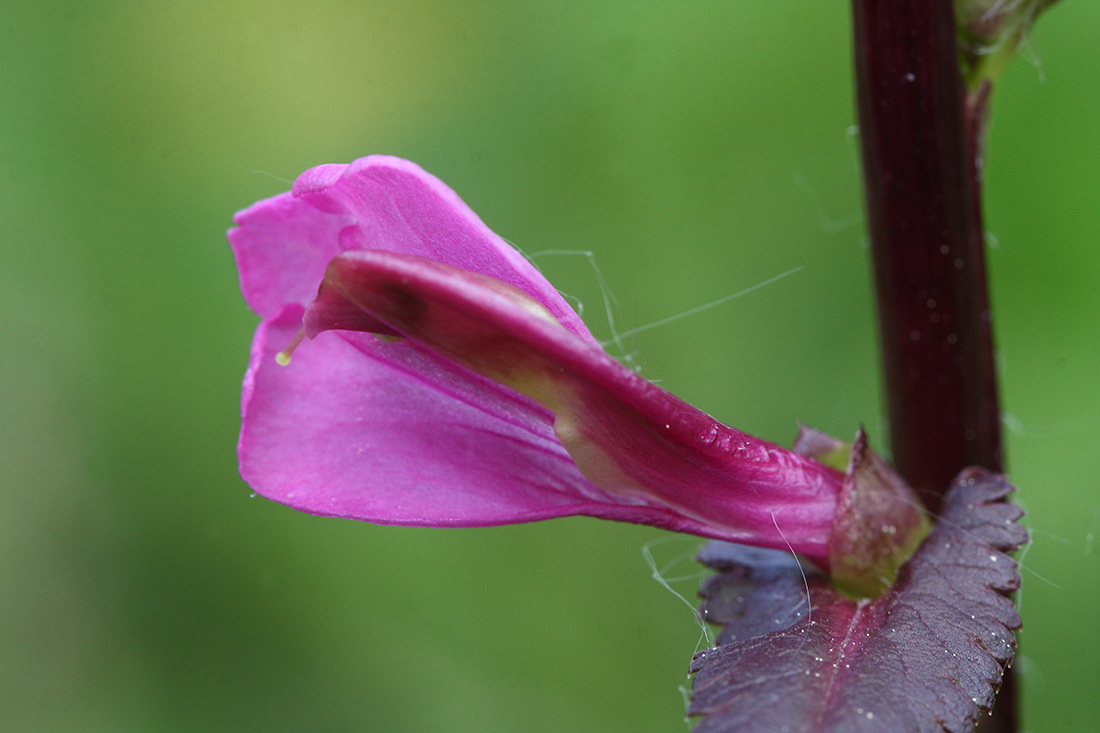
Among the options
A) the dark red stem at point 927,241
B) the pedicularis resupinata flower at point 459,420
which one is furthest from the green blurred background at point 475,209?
the pedicularis resupinata flower at point 459,420

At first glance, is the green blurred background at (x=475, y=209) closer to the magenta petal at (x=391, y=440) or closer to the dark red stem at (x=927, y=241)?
the dark red stem at (x=927, y=241)

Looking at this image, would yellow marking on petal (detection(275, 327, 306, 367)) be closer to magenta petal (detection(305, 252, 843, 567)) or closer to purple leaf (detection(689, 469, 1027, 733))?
magenta petal (detection(305, 252, 843, 567))

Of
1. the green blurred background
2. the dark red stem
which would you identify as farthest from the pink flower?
the green blurred background

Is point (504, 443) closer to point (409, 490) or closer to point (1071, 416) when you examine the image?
point (409, 490)

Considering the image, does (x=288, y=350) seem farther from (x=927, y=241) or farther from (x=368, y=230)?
(x=927, y=241)

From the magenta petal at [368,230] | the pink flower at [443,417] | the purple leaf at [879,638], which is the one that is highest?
the magenta petal at [368,230]

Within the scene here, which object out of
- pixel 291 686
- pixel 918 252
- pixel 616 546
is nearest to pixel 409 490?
pixel 918 252
